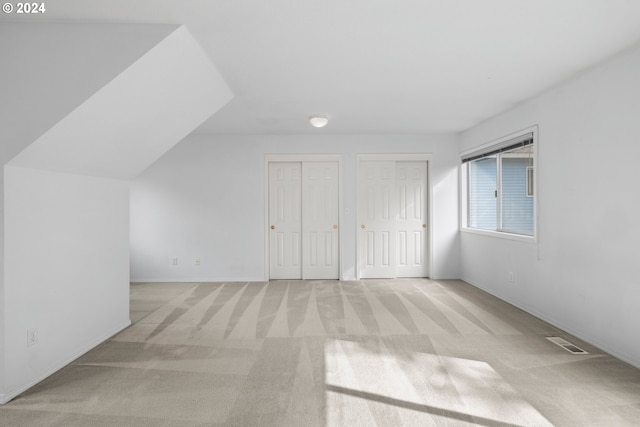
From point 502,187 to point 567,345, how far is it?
235 centimetres

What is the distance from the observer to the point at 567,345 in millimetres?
3107

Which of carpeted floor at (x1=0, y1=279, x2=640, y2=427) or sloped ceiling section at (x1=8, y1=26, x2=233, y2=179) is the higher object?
sloped ceiling section at (x1=8, y1=26, x2=233, y2=179)

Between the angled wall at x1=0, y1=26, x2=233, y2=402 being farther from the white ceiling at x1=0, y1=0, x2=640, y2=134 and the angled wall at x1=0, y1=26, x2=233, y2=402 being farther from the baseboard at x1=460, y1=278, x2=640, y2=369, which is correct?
the baseboard at x1=460, y1=278, x2=640, y2=369

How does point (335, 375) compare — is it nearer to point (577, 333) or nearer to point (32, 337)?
point (32, 337)

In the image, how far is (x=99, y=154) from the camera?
2.85 metres

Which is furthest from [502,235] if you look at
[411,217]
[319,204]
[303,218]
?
[303,218]

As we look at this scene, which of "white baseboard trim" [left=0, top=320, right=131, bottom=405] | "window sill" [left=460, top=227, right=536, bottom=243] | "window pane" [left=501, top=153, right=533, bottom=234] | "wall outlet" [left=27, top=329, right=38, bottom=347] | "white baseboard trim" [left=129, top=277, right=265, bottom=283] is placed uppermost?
"window pane" [left=501, top=153, right=533, bottom=234]

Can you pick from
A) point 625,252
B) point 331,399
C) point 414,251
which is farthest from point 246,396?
point 414,251

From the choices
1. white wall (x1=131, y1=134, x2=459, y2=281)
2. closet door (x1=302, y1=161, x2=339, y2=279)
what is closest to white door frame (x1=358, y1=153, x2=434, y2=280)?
closet door (x1=302, y1=161, x2=339, y2=279)

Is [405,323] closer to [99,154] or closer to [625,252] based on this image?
[625,252]

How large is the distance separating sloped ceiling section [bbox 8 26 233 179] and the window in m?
3.55

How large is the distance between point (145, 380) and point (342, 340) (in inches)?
64.0

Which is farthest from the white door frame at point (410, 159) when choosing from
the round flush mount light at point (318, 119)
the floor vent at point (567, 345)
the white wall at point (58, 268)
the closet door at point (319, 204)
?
the white wall at point (58, 268)

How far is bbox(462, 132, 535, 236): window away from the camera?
4.27 m
